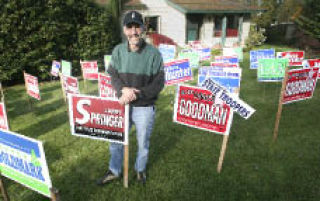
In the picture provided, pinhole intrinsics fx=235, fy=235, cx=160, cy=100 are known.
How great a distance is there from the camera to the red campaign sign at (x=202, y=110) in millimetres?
3906

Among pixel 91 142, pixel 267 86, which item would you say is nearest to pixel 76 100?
pixel 91 142

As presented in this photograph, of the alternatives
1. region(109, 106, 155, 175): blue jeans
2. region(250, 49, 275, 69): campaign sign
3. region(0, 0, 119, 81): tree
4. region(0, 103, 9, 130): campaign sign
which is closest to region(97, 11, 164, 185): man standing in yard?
region(109, 106, 155, 175): blue jeans

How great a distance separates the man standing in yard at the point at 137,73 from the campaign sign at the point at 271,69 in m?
5.52

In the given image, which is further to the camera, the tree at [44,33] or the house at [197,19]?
the house at [197,19]

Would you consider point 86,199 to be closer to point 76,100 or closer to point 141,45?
point 76,100

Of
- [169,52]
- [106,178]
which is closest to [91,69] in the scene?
[169,52]

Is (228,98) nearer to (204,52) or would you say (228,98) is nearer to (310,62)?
(310,62)

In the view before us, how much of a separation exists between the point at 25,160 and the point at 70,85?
386cm

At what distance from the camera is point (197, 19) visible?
23203 millimetres

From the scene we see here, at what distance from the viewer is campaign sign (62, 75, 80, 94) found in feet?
19.6

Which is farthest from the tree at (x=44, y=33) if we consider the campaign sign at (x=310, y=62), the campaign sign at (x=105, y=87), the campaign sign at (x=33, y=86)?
the campaign sign at (x=310, y=62)

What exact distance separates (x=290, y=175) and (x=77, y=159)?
4.02 m

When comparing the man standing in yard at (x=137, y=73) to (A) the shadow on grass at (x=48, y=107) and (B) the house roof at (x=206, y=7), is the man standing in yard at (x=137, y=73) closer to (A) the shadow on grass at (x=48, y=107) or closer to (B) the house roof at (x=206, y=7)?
(A) the shadow on grass at (x=48, y=107)

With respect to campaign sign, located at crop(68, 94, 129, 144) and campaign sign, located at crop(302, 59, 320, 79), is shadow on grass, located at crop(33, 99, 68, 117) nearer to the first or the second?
campaign sign, located at crop(68, 94, 129, 144)
